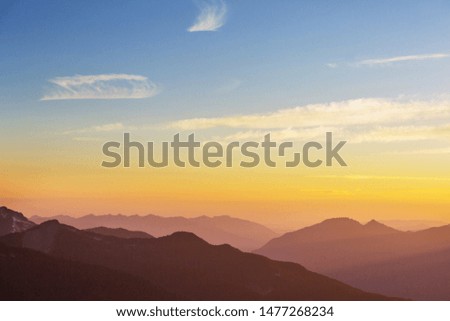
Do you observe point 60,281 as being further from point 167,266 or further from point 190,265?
point 190,265

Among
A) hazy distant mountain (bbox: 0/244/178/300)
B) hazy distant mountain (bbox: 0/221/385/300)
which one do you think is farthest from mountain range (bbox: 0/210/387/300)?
hazy distant mountain (bbox: 0/244/178/300)

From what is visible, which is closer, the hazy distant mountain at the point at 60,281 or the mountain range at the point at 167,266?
the hazy distant mountain at the point at 60,281

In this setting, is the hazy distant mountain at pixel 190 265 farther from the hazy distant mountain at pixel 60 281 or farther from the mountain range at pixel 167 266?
the hazy distant mountain at pixel 60 281

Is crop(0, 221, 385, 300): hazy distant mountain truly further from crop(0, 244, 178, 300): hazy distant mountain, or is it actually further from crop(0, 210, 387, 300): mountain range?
crop(0, 244, 178, 300): hazy distant mountain

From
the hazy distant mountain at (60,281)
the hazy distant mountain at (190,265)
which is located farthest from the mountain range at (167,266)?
the hazy distant mountain at (60,281)

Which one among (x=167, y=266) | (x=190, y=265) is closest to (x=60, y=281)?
(x=167, y=266)
